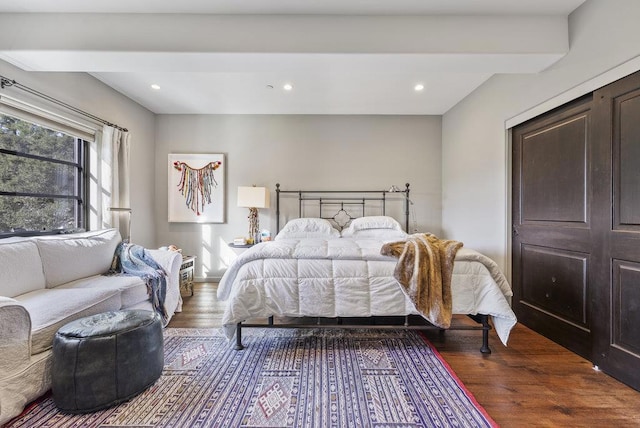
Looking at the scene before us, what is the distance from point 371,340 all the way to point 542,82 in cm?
267

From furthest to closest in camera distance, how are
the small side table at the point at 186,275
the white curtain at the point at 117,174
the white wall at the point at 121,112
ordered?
the small side table at the point at 186,275, the white curtain at the point at 117,174, the white wall at the point at 121,112

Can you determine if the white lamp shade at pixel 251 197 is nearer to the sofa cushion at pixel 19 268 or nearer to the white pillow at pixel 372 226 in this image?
the white pillow at pixel 372 226

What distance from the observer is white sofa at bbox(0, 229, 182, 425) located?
53.0 inches

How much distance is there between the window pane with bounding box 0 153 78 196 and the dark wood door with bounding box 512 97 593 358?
4.69m

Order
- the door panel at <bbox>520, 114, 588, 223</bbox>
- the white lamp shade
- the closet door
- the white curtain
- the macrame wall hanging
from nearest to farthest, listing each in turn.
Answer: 1. the closet door
2. the door panel at <bbox>520, 114, 588, 223</bbox>
3. the white curtain
4. the white lamp shade
5. the macrame wall hanging

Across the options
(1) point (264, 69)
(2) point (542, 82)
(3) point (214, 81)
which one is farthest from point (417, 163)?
(3) point (214, 81)

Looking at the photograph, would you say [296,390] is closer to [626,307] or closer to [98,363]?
[98,363]

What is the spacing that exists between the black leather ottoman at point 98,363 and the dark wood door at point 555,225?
307 cm

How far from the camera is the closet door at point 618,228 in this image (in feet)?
5.29

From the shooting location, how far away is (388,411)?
1429 mm

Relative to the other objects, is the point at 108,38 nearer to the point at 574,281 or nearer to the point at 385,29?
the point at 385,29

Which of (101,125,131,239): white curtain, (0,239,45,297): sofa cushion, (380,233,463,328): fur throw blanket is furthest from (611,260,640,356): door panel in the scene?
(101,125,131,239): white curtain

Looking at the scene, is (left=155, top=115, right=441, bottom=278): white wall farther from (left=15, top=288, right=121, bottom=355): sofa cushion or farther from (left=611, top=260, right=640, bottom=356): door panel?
(left=611, top=260, right=640, bottom=356): door panel

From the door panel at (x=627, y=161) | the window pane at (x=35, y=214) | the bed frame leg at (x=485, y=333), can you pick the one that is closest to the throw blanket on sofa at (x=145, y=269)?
the window pane at (x=35, y=214)
